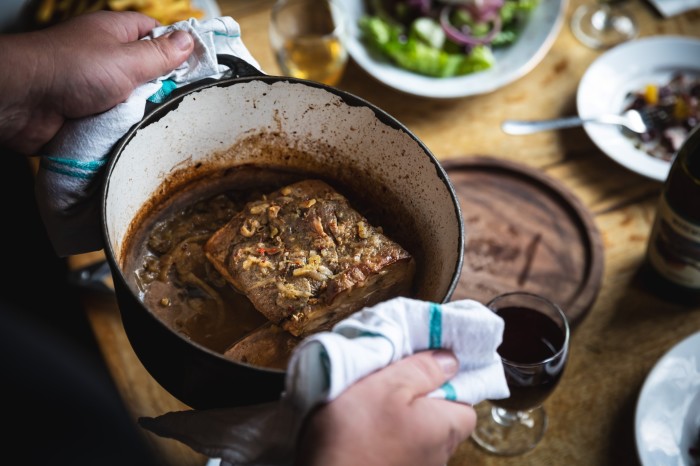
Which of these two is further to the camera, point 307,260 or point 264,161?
point 264,161

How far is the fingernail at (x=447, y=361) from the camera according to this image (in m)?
0.84

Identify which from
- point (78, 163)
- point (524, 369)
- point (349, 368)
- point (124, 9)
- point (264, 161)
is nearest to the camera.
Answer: point (349, 368)

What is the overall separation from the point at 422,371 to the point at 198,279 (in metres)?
0.41

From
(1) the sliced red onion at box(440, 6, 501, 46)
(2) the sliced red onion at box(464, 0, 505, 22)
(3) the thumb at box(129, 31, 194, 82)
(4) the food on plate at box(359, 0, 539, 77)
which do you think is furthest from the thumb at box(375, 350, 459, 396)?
(2) the sliced red onion at box(464, 0, 505, 22)

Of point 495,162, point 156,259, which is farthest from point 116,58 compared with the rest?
point 495,162

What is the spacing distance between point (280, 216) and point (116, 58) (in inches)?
12.4

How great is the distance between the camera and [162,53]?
104 centimetres

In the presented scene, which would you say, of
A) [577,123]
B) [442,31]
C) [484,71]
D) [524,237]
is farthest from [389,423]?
[442,31]

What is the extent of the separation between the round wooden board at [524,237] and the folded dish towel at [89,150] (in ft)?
1.94

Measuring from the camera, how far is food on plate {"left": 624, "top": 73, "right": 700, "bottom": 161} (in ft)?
5.36

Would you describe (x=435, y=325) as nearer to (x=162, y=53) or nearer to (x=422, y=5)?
(x=162, y=53)

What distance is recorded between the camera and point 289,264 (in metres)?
1.03

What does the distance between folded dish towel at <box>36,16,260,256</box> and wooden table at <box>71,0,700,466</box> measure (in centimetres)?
36

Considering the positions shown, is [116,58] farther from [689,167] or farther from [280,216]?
[689,167]
